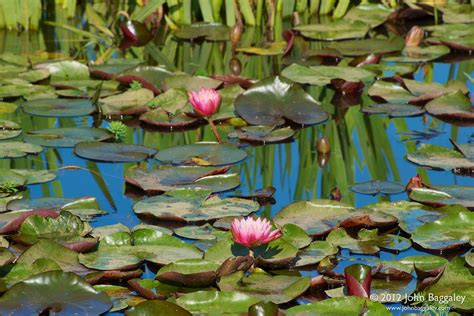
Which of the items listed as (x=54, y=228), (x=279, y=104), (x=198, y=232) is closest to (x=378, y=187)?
(x=198, y=232)

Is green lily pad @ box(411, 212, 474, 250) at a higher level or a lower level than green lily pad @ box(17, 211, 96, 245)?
higher

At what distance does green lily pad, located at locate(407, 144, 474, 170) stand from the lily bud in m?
2.03

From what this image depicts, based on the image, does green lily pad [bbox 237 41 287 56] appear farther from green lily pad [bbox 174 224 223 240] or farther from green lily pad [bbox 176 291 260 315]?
green lily pad [bbox 176 291 260 315]

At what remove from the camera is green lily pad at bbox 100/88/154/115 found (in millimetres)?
4961

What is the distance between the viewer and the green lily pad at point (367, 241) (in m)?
3.31

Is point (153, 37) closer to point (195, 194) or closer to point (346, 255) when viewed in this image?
point (195, 194)

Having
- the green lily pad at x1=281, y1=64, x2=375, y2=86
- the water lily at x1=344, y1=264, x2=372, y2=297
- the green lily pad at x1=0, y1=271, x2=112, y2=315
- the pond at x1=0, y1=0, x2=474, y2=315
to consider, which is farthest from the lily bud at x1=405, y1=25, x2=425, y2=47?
the green lily pad at x1=0, y1=271, x2=112, y2=315

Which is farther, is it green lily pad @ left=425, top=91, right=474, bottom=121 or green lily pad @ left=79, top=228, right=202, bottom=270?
green lily pad @ left=425, top=91, right=474, bottom=121

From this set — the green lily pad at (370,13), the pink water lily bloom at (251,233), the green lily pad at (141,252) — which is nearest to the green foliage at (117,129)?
the green lily pad at (141,252)

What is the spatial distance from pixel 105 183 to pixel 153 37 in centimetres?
276

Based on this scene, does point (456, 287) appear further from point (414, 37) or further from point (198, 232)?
point (414, 37)

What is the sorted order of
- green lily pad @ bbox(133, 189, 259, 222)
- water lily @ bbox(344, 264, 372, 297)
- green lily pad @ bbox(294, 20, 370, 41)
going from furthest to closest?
green lily pad @ bbox(294, 20, 370, 41), green lily pad @ bbox(133, 189, 259, 222), water lily @ bbox(344, 264, 372, 297)

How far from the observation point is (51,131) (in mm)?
4613

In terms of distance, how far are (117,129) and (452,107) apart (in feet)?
5.47
